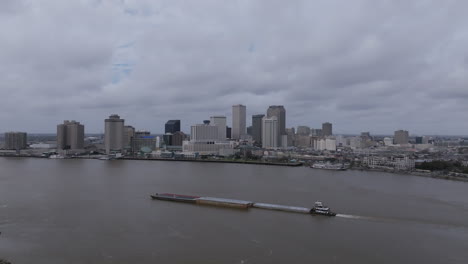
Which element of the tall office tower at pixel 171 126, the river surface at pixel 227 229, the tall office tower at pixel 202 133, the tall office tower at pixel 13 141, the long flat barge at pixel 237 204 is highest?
the tall office tower at pixel 171 126

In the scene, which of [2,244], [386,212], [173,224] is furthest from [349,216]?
[2,244]

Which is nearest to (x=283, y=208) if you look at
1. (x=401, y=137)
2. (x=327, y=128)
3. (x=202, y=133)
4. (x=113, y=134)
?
(x=113, y=134)

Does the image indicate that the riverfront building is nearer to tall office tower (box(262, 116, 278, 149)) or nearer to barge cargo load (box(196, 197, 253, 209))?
tall office tower (box(262, 116, 278, 149))

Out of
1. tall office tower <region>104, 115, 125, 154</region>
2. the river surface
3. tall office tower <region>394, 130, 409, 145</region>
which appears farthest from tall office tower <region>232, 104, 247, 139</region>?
the river surface

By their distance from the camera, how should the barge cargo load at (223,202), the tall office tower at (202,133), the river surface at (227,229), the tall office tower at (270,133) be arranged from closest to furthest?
1. the river surface at (227,229)
2. the barge cargo load at (223,202)
3. the tall office tower at (202,133)
4. the tall office tower at (270,133)

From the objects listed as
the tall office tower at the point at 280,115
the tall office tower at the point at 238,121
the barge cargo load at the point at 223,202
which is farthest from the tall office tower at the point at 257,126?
the barge cargo load at the point at 223,202

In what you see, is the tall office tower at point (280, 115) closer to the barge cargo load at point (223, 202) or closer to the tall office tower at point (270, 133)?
the tall office tower at point (270, 133)

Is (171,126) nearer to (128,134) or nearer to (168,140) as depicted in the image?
(168,140)
